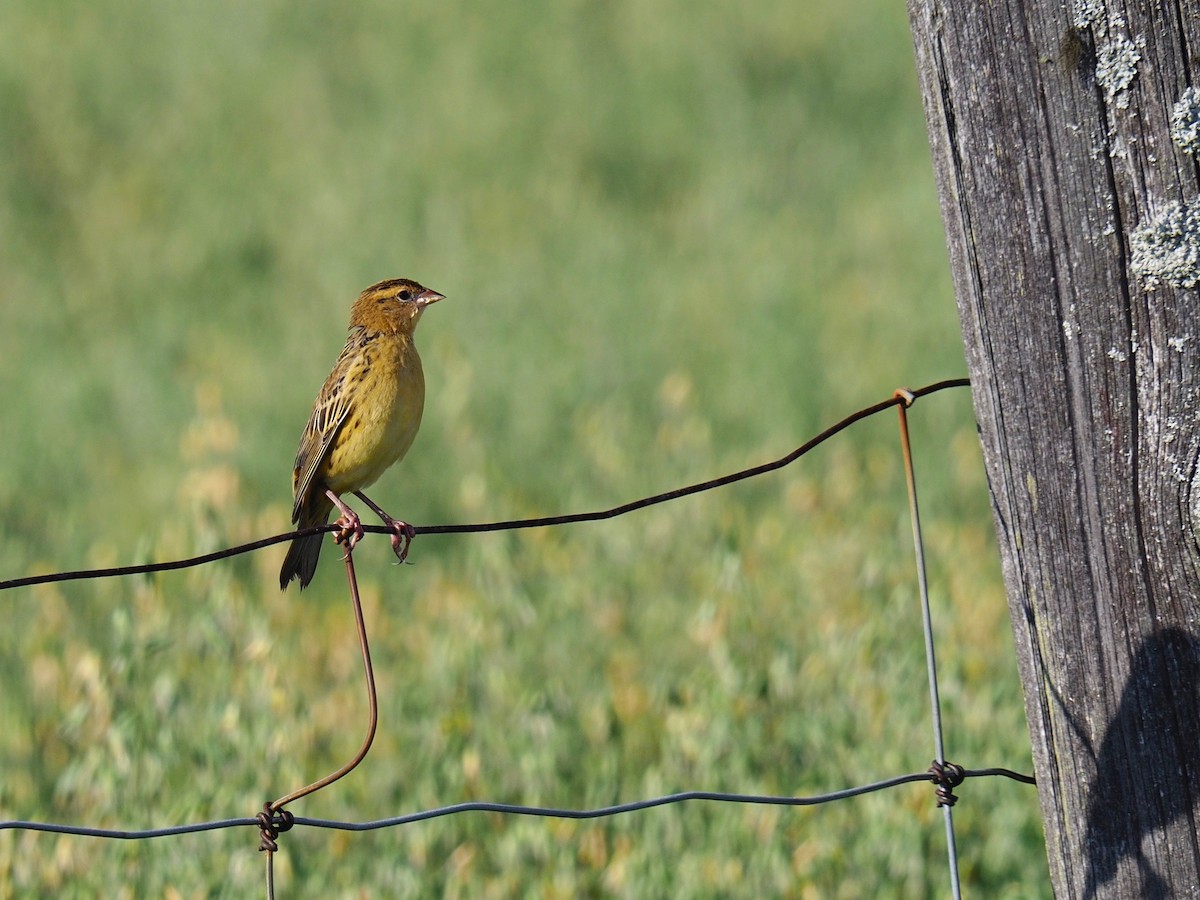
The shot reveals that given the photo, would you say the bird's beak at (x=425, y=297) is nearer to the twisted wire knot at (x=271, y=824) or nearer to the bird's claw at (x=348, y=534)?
the bird's claw at (x=348, y=534)

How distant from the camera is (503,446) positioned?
27.7 feet

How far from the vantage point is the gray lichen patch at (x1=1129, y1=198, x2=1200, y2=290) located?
2.32m

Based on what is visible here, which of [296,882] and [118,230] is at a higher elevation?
[118,230]

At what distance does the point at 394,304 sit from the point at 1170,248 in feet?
8.59

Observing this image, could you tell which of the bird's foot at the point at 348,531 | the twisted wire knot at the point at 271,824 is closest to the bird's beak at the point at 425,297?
the bird's foot at the point at 348,531

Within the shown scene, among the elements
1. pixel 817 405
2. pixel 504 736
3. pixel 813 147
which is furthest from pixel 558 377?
pixel 813 147

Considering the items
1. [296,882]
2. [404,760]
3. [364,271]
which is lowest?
[296,882]

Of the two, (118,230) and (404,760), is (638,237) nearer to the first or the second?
(118,230)

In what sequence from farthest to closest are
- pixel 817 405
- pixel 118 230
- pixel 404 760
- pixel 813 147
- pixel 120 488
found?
pixel 813 147
pixel 118 230
pixel 817 405
pixel 120 488
pixel 404 760

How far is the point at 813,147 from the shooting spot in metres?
13.0

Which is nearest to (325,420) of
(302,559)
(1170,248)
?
(302,559)

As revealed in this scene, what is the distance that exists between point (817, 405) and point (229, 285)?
4.29 metres

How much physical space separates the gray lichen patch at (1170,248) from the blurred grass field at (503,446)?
2505 mm

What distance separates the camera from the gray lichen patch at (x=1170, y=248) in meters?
2.32
